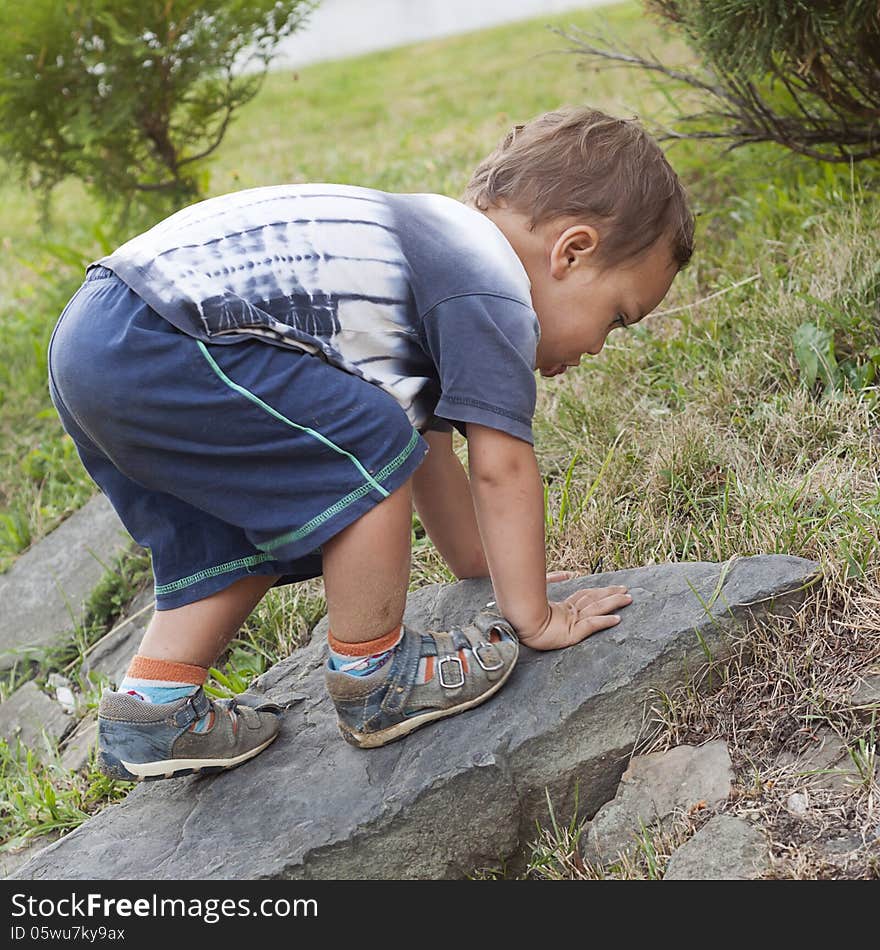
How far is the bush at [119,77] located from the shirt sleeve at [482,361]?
3.49 m

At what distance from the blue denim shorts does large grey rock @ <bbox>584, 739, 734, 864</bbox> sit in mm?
715

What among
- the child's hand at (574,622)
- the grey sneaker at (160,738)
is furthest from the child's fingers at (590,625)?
the grey sneaker at (160,738)

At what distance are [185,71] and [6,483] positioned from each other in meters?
2.14

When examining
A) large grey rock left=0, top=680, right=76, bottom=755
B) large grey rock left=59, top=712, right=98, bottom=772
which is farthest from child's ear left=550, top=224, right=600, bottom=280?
large grey rock left=0, top=680, right=76, bottom=755

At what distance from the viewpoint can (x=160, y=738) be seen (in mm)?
2104

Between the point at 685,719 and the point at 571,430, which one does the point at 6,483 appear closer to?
the point at 571,430

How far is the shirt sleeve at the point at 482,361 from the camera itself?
1.94 meters

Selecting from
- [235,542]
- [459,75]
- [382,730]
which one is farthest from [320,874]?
[459,75]

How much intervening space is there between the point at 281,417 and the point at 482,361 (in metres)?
0.37

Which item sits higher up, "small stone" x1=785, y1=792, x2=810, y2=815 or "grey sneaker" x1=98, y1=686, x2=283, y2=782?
"grey sneaker" x1=98, y1=686, x2=283, y2=782

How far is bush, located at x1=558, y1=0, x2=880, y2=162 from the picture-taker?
314 centimetres

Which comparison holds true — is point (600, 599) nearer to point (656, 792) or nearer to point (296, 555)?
point (656, 792)

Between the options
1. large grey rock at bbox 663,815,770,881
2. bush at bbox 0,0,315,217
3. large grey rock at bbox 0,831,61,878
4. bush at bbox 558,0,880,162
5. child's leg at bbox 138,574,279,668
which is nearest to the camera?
Answer: large grey rock at bbox 663,815,770,881

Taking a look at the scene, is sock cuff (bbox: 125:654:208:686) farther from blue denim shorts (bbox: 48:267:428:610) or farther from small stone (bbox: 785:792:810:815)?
small stone (bbox: 785:792:810:815)
